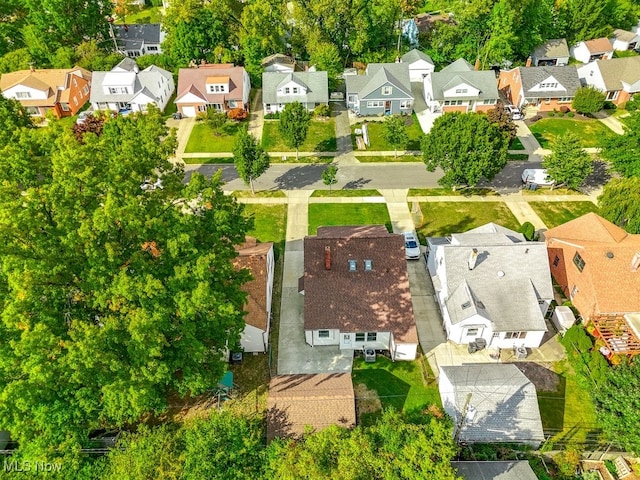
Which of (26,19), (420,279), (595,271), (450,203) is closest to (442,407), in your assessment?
(420,279)

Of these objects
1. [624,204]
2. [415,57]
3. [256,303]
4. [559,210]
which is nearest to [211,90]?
[415,57]

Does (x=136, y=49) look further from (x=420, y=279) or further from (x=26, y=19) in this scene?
(x=420, y=279)

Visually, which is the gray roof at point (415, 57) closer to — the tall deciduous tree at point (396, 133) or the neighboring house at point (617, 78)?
the neighboring house at point (617, 78)

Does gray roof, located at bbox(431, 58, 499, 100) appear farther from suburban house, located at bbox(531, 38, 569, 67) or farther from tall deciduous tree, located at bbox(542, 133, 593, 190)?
tall deciduous tree, located at bbox(542, 133, 593, 190)

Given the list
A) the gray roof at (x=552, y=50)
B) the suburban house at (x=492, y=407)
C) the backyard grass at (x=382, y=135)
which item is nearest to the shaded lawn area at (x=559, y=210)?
the backyard grass at (x=382, y=135)

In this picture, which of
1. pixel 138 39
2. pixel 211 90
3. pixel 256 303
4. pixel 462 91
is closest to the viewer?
pixel 256 303

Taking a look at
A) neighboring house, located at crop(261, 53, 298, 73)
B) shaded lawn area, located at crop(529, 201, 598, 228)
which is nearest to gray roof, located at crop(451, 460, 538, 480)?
shaded lawn area, located at crop(529, 201, 598, 228)

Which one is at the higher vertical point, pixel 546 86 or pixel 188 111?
pixel 546 86
